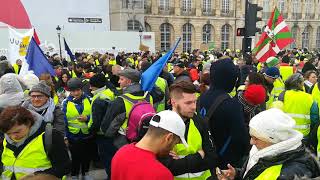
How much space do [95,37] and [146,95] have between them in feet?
72.6

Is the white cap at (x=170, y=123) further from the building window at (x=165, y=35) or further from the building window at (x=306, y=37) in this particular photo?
the building window at (x=306, y=37)

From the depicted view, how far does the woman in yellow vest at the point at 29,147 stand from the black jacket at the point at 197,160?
1.04 metres

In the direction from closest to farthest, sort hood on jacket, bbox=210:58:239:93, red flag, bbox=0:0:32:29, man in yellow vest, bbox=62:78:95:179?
1. hood on jacket, bbox=210:58:239:93
2. man in yellow vest, bbox=62:78:95:179
3. red flag, bbox=0:0:32:29

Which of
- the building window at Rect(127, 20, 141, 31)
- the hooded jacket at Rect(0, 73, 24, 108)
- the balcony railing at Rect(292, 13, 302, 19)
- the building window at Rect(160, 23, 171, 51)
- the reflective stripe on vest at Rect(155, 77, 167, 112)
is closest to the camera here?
the hooded jacket at Rect(0, 73, 24, 108)

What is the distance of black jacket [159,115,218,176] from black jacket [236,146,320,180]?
1.70ft

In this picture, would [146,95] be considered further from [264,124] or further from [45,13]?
[45,13]

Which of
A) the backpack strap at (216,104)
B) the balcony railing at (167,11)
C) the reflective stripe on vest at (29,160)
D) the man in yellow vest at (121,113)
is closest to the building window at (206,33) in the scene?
the balcony railing at (167,11)

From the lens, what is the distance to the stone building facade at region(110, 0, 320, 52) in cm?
3731

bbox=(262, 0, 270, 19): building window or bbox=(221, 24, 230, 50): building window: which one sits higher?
bbox=(262, 0, 270, 19): building window

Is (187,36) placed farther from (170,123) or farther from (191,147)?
(170,123)

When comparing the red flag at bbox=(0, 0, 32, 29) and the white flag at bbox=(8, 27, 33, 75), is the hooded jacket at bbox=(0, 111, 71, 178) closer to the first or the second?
the white flag at bbox=(8, 27, 33, 75)

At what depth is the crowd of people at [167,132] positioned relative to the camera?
2.25m

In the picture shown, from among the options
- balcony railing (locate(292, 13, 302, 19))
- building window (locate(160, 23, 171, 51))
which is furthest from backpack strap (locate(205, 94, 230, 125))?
balcony railing (locate(292, 13, 302, 19))

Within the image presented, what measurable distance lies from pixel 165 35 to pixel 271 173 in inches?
1587
